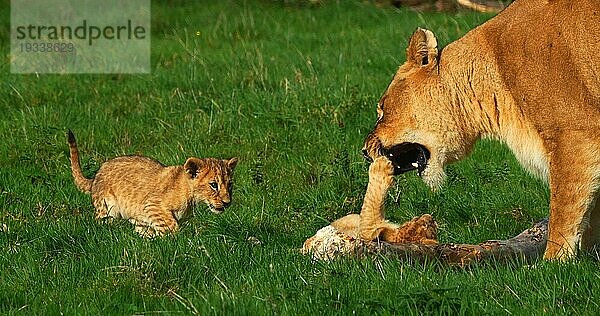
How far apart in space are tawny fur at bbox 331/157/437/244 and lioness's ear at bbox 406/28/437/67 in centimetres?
62

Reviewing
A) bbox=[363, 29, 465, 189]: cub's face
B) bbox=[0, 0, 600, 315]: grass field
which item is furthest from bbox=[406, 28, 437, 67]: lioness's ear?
bbox=[0, 0, 600, 315]: grass field

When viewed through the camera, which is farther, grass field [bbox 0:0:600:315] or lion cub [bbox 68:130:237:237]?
lion cub [bbox 68:130:237:237]

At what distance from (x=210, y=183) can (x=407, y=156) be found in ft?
4.36

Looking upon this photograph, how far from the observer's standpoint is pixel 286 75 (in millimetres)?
11008

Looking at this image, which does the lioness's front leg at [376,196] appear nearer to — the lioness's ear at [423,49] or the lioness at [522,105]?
the lioness at [522,105]

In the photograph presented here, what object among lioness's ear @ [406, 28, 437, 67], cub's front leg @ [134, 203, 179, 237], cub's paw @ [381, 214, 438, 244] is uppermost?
lioness's ear @ [406, 28, 437, 67]

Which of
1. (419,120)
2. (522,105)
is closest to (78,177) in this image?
(419,120)

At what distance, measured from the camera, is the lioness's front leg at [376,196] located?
688cm

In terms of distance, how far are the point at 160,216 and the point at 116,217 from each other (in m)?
0.33

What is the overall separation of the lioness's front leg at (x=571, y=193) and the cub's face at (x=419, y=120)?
923 millimetres

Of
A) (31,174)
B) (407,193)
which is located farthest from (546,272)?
(31,174)

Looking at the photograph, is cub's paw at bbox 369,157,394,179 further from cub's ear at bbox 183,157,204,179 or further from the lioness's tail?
the lioness's tail

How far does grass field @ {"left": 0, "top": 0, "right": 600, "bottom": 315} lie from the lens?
549 centimetres

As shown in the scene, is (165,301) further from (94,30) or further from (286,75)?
(94,30)
